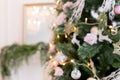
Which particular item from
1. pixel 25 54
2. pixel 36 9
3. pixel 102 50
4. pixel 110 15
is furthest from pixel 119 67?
pixel 36 9

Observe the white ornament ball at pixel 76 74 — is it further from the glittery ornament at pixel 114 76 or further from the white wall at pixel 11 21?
the white wall at pixel 11 21

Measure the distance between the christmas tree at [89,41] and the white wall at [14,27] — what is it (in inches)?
73.6

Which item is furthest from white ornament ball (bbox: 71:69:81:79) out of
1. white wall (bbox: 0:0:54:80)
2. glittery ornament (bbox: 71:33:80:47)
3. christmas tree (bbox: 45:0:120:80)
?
white wall (bbox: 0:0:54:80)

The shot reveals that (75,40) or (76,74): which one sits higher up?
(75,40)

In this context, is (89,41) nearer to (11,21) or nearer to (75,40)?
(75,40)

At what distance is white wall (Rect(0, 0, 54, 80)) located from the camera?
3143 mm

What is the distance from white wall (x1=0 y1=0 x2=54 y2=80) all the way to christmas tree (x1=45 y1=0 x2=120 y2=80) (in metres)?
1.87

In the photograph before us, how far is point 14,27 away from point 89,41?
2.16m

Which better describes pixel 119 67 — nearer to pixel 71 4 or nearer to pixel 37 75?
pixel 71 4

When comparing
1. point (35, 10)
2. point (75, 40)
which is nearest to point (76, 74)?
point (75, 40)

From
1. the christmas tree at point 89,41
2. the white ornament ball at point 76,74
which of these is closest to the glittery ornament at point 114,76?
the christmas tree at point 89,41

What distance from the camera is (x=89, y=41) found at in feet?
3.82

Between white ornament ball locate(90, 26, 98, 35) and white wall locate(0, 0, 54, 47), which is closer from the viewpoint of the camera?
white ornament ball locate(90, 26, 98, 35)

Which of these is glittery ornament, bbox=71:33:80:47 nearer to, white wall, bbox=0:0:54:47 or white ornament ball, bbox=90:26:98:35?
white ornament ball, bbox=90:26:98:35
